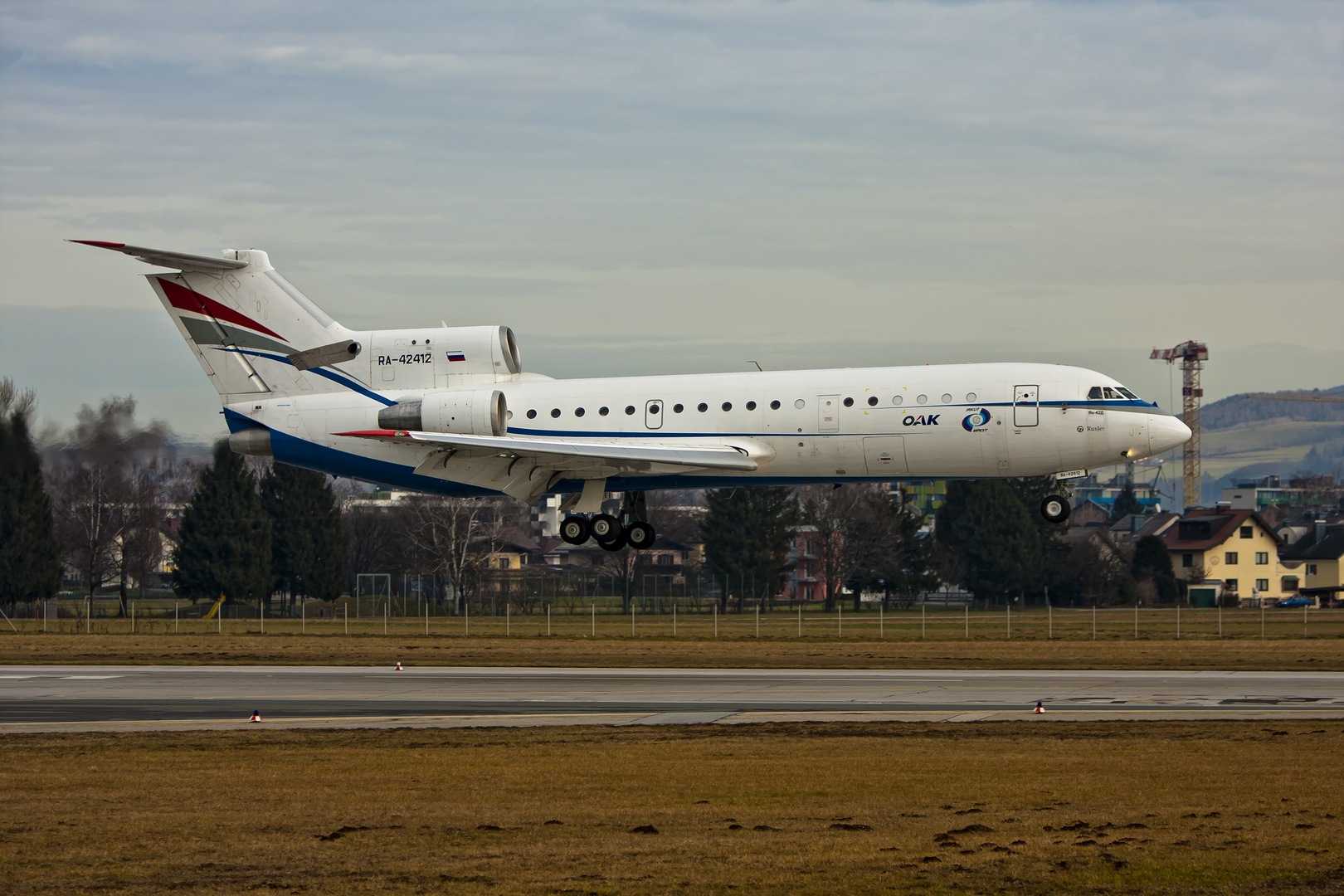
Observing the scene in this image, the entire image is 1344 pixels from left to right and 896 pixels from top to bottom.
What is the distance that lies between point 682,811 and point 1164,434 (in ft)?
78.9

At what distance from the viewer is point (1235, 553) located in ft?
376

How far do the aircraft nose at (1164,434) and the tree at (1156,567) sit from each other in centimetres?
6436

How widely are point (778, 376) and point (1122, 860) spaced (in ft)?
87.1

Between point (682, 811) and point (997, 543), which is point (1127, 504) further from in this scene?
point (682, 811)

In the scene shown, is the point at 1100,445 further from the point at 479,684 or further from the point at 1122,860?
the point at 1122,860

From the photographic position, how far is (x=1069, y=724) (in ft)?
93.8

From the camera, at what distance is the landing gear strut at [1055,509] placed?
40.7m

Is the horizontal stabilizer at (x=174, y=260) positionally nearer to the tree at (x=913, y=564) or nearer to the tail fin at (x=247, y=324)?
the tail fin at (x=247, y=324)

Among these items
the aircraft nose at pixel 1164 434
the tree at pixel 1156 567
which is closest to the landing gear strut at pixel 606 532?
the aircraft nose at pixel 1164 434

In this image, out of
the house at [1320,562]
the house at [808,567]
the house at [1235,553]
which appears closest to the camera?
the house at [808,567]

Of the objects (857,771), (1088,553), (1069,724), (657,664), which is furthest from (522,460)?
(1088,553)

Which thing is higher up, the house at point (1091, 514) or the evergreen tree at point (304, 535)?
the house at point (1091, 514)

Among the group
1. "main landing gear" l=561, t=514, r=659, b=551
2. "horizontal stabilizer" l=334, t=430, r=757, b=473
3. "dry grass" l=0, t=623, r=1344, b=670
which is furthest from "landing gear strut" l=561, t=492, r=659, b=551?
"dry grass" l=0, t=623, r=1344, b=670

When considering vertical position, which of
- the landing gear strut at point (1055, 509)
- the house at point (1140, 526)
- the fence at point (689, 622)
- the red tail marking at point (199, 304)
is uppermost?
the red tail marking at point (199, 304)
